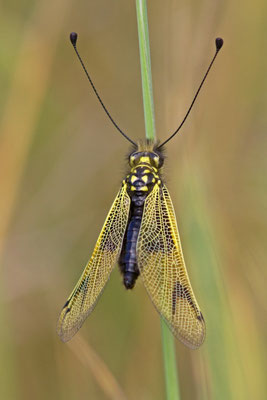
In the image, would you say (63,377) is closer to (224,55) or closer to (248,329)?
(248,329)

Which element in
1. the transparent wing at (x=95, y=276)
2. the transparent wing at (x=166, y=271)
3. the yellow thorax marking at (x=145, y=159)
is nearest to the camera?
the transparent wing at (x=166, y=271)

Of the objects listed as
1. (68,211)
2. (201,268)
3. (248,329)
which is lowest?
(248,329)

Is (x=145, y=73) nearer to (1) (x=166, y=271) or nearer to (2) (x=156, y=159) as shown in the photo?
(2) (x=156, y=159)

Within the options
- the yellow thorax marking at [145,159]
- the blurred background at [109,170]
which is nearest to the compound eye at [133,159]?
the yellow thorax marking at [145,159]

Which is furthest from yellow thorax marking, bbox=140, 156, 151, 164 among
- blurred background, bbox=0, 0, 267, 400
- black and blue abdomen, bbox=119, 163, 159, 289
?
blurred background, bbox=0, 0, 267, 400

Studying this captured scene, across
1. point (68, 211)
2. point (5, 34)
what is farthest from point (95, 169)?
point (5, 34)

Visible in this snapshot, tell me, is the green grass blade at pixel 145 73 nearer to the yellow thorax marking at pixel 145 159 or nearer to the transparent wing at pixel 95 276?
the yellow thorax marking at pixel 145 159
